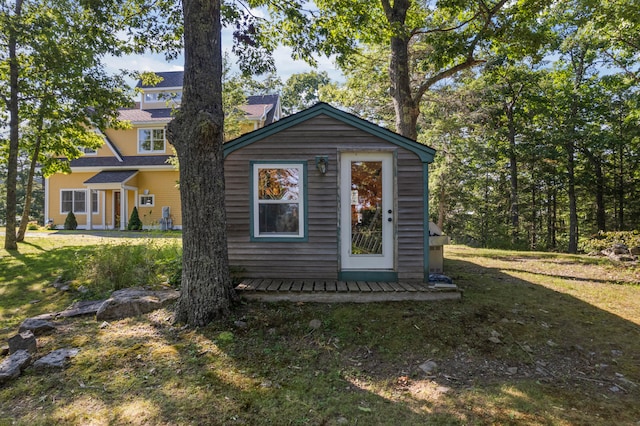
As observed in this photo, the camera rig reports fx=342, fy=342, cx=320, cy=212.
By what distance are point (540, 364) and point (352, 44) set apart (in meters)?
7.55

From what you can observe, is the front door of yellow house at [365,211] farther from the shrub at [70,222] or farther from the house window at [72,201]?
the house window at [72,201]

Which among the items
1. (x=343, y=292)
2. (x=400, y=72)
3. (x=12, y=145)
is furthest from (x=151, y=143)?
(x=343, y=292)

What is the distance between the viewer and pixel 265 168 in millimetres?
5699

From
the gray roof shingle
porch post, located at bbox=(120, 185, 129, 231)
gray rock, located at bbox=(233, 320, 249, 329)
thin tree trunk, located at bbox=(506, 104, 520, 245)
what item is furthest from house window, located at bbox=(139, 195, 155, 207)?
thin tree trunk, located at bbox=(506, 104, 520, 245)

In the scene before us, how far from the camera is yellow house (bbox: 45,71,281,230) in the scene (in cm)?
1752

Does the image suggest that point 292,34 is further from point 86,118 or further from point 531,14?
point 86,118

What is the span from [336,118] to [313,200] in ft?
4.60

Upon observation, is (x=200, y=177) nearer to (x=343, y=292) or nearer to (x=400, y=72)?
(x=343, y=292)

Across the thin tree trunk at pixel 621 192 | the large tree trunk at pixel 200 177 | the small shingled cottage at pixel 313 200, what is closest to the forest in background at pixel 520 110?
the thin tree trunk at pixel 621 192

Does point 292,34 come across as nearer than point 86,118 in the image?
Yes

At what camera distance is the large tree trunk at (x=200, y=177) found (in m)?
4.18

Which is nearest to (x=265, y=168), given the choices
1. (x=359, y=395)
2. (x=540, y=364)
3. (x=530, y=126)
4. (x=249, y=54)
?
(x=249, y=54)

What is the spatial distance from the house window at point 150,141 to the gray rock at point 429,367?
60.5 feet

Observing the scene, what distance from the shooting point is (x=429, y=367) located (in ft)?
11.5
